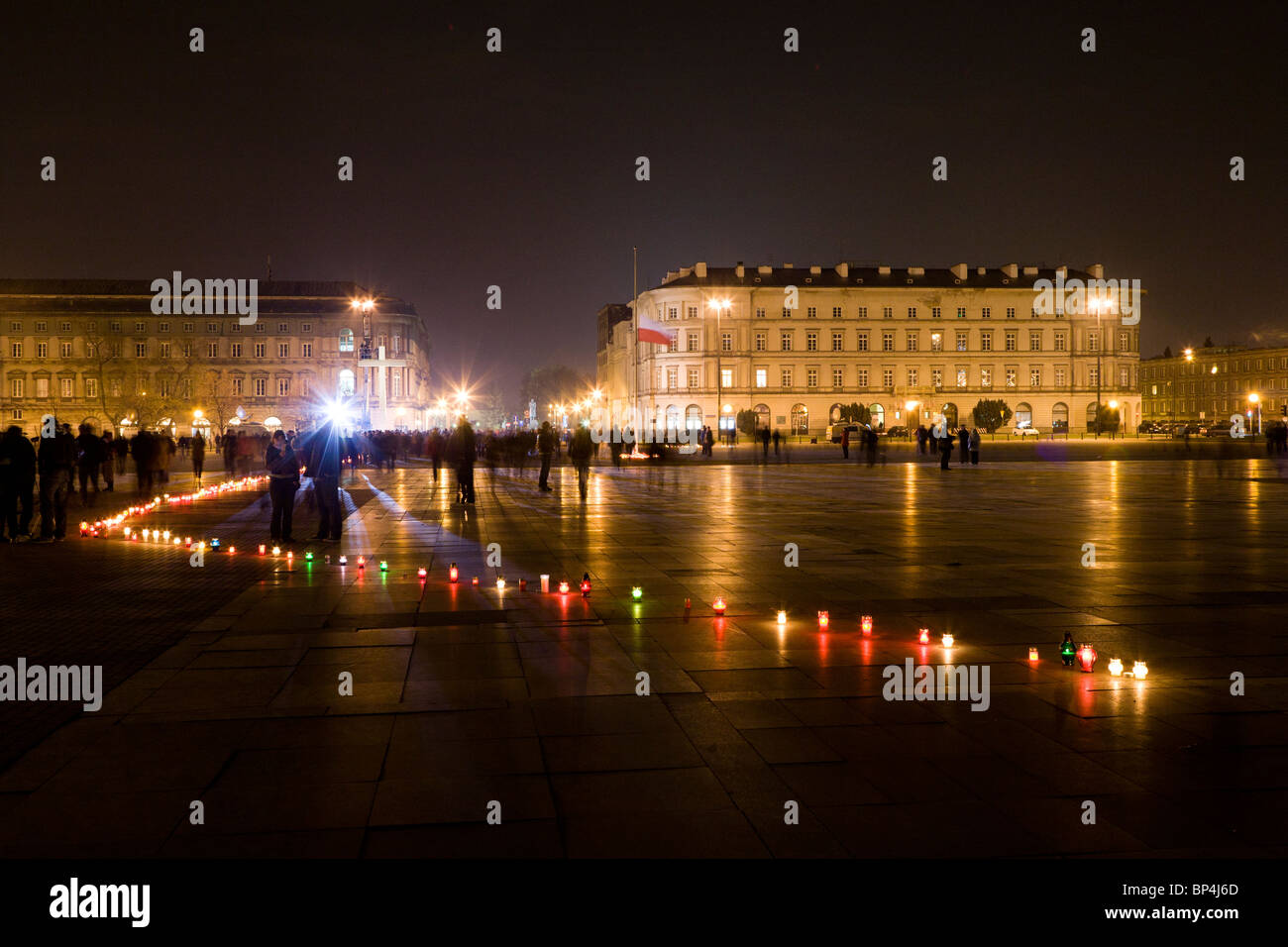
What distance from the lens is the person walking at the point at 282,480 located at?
15797mm

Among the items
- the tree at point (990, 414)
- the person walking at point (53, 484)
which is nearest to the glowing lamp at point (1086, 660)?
the person walking at point (53, 484)

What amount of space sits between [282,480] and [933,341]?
9531 centimetres

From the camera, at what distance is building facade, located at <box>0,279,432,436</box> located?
10938cm

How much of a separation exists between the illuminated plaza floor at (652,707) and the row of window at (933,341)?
88901 mm

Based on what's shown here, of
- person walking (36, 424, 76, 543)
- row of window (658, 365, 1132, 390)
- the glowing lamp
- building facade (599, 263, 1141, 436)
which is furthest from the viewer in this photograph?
row of window (658, 365, 1132, 390)

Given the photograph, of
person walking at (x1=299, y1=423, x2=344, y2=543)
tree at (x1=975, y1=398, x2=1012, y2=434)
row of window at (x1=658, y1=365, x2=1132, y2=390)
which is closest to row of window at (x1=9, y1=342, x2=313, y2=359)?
row of window at (x1=658, y1=365, x2=1132, y2=390)

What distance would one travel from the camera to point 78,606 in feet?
32.2

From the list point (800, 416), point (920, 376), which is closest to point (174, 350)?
point (800, 416)

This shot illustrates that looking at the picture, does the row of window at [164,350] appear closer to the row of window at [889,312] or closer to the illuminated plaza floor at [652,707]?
the row of window at [889,312]

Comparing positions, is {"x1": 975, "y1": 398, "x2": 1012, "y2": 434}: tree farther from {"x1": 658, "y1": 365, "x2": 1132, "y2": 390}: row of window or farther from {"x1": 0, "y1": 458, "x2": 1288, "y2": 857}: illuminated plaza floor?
{"x1": 0, "y1": 458, "x2": 1288, "y2": 857}: illuminated plaza floor

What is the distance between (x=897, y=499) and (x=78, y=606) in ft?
56.8

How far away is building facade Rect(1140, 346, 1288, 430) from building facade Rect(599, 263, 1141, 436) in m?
24.9

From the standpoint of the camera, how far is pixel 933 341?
342ft
